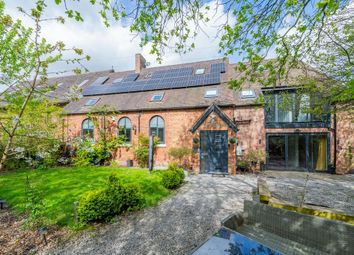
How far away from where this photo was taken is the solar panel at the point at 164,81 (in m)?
15.6

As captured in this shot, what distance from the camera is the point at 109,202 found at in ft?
16.8

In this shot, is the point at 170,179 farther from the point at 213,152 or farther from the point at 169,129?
the point at 169,129

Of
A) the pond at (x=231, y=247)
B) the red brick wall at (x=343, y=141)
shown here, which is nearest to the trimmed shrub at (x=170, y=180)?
the pond at (x=231, y=247)

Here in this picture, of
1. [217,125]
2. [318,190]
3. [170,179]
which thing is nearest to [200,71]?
[217,125]

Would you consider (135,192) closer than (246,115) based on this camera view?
Yes

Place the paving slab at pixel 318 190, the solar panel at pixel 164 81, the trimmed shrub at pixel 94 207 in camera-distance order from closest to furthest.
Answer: the trimmed shrub at pixel 94 207 < the paving slab at pixel 318 190 < the solar panel at pixel 164 81

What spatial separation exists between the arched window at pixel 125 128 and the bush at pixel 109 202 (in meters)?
9.34

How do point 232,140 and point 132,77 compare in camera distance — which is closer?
point 232,140

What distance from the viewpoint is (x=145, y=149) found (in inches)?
535

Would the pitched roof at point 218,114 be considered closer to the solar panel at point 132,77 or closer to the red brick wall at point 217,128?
the red brick wall at point 217,128

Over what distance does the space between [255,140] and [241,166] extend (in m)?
2.13

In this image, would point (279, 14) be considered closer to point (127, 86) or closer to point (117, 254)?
point (117, 254)

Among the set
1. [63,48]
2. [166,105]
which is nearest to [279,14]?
[63,48]

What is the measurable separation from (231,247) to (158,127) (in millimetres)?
12001
